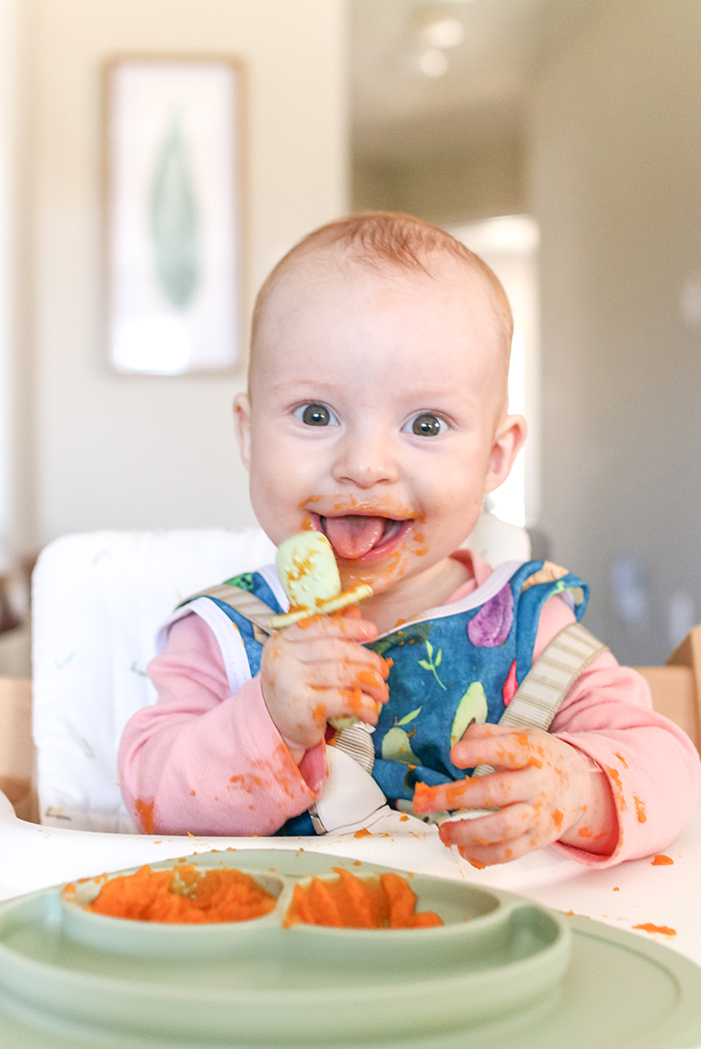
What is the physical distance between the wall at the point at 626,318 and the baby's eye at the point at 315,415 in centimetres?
191

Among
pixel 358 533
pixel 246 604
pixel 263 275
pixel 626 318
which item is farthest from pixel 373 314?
pixel 626 318

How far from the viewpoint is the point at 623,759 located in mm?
652

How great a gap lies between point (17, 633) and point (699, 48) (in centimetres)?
216

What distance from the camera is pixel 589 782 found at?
0.61m

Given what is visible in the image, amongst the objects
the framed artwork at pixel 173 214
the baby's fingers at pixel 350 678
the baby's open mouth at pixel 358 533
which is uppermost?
the framed artwork at pixel 173 214

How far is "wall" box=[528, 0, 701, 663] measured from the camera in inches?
99.3

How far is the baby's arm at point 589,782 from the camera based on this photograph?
21.5 inches

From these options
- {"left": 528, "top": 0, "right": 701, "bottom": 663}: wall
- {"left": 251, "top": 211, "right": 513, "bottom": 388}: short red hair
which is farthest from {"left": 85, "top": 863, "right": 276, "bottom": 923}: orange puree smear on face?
{"left": 528, "top": 0, "right": 701, "bottom": 663}: wall

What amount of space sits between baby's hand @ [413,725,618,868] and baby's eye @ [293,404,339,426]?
268 mm

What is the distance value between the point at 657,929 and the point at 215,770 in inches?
12.0

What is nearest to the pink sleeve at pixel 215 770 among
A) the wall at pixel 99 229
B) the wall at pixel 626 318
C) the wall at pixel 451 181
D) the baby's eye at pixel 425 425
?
the baby's eye at pixel 425 425

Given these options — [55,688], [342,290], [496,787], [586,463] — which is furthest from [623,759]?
[586,463]

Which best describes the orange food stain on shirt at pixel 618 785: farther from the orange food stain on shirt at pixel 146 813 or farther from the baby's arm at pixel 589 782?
the orange food stain on shirt at pixel 146 813

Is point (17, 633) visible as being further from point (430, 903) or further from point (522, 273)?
point (522, 273)
